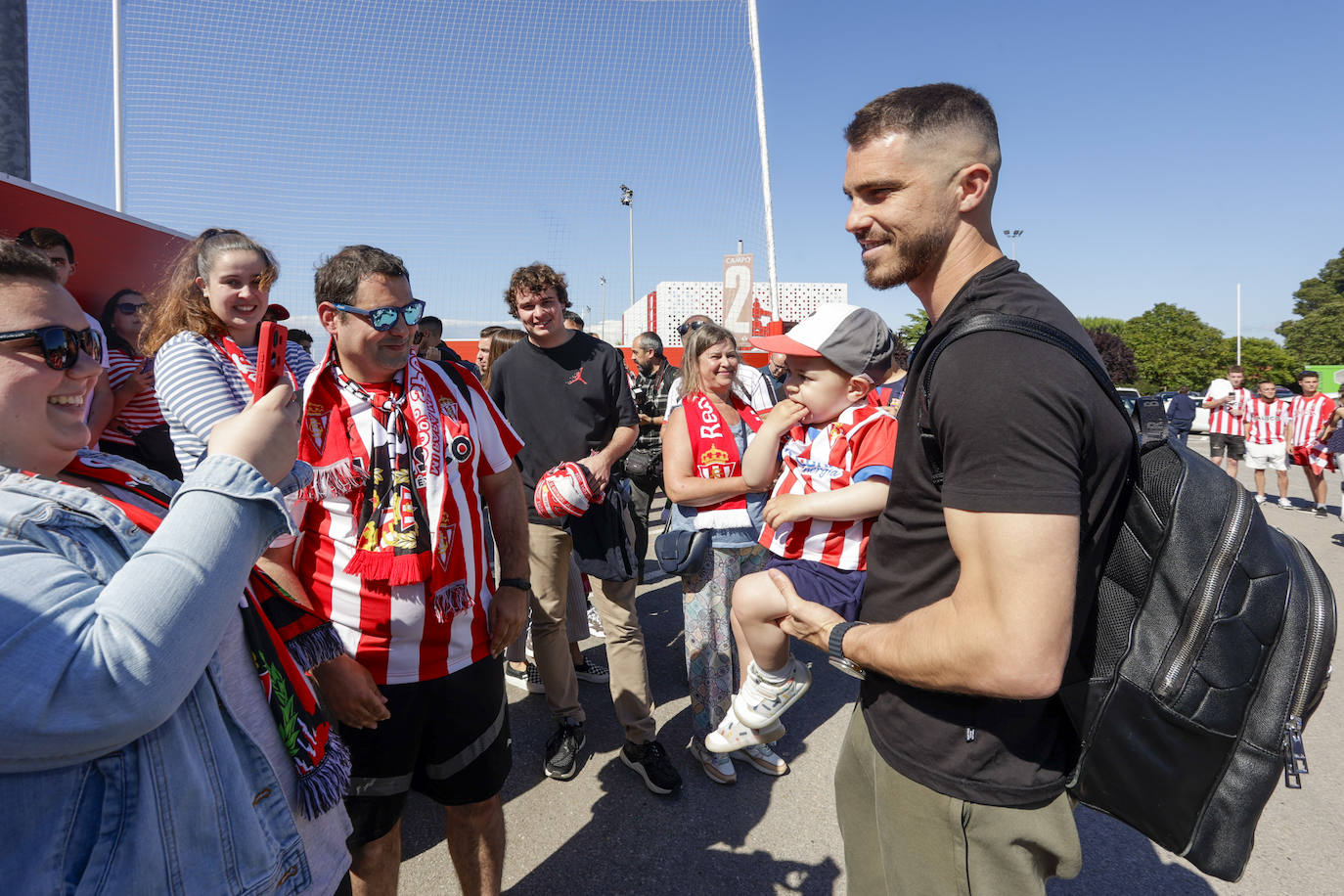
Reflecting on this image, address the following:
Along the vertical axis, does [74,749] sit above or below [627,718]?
above

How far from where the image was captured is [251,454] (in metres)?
1.03

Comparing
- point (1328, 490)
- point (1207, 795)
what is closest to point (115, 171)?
point (1207, 795)

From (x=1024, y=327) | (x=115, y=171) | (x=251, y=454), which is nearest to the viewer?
(x=251, y=454)

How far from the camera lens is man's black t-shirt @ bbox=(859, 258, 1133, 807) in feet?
3.57

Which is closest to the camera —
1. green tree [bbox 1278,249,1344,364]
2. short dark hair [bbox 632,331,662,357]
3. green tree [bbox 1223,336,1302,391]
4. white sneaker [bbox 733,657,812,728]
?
white sneaker [bbox 733,657,812,728]

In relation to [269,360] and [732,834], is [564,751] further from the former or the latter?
[269,360]

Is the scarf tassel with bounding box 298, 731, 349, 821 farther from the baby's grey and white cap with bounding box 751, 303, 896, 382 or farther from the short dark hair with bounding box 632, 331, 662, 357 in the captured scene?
the short dark hair with bounding box 632, 331, 662, 357

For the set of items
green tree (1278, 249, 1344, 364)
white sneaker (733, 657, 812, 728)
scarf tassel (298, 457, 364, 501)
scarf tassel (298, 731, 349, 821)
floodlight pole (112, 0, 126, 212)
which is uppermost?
green tree (1278, 249, 1344, 364)

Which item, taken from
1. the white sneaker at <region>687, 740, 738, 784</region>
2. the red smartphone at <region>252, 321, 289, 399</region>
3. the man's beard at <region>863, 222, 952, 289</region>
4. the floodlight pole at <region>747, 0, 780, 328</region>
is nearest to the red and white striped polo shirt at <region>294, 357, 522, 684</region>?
the red smartphone at <region>252, 321, 289, 399</region>

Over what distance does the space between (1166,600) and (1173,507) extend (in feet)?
0.54

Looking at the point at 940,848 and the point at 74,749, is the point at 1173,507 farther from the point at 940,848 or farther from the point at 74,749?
the point at 74,749

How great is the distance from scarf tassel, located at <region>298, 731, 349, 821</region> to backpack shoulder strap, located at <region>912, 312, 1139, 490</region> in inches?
52.6

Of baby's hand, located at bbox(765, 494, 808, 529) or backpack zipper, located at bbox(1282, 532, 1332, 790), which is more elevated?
baby's hand, located at bbox(765, 494, 808, 529)

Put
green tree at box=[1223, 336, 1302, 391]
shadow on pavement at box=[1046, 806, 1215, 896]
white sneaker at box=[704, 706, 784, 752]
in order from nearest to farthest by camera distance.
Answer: white sneaker at box=[704, 706, 784, 752]
shadow on pavement at box=[1046, 806, 1215, 896]
green tree at box=[1223, 336, 1302, 391]
